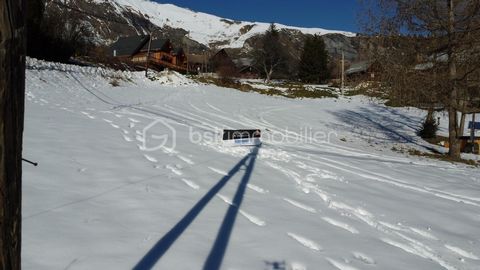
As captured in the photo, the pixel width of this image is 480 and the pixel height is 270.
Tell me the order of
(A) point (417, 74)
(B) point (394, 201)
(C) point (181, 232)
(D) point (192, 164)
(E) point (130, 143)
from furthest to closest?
(A) point (417, 74), (E) point (130, 143), (D) point (192, 164), (B) point (394, 201), (C) point (181, 232)

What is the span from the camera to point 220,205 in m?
5.51

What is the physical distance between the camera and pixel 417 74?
12922 millimetres

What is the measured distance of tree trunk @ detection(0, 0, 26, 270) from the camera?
1.72 meters

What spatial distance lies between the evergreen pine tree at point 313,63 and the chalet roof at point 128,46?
96.3ft

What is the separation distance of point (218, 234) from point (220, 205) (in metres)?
1.01

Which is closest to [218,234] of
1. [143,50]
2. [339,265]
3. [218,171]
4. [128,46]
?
[339,265]

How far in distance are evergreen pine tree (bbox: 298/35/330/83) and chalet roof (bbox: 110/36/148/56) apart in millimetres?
29350

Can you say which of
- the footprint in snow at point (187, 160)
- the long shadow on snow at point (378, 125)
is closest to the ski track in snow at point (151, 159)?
the footprint in snow at point (187, 160)

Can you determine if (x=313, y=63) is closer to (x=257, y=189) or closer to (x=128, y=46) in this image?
(x=128, y=46)

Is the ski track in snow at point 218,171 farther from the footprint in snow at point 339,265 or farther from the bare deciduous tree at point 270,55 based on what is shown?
the bare deciduous tree at point 270,55

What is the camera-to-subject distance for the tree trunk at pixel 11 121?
172 centimetres

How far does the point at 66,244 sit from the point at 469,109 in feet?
42.7

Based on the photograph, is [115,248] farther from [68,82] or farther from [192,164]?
[68,82]

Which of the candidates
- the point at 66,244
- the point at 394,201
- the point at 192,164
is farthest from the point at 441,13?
the point at 66,244
